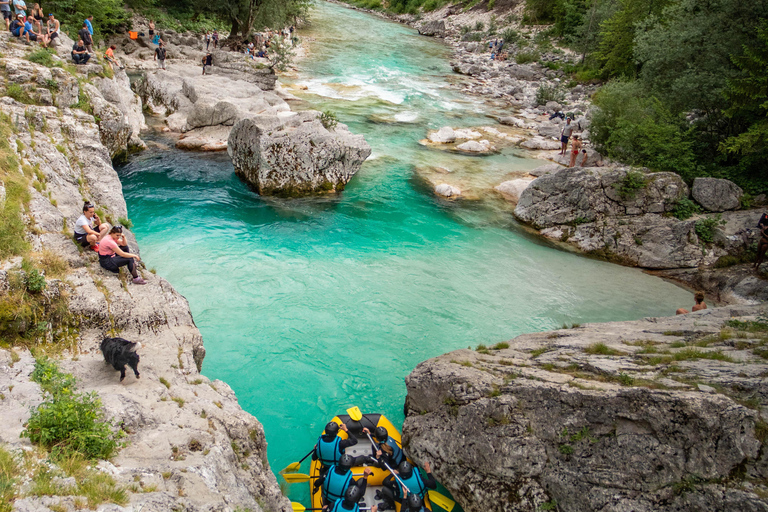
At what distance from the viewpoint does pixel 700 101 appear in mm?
Answer: 18172

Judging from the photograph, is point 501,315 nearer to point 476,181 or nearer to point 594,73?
point 476,181

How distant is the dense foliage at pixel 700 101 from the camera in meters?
15.6

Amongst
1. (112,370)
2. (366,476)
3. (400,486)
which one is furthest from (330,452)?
(112,370)

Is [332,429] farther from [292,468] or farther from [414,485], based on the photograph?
[414,485]

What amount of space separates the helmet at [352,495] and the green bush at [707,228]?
14.2 metres

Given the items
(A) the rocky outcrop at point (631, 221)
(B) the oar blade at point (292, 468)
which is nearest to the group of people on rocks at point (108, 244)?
(B) the oar blade at point (292, 468)

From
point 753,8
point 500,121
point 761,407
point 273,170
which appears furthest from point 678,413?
point 500,121

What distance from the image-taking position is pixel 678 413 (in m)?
6.32

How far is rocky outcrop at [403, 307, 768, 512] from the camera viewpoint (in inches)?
238

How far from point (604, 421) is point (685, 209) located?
40.5 feet

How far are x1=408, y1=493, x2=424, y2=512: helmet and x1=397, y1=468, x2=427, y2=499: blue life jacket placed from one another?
345 mm

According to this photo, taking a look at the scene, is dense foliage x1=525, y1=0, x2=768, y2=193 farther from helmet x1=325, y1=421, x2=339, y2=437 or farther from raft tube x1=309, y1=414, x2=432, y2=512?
helmet x1=325, y1=421, x2=339, y2=437

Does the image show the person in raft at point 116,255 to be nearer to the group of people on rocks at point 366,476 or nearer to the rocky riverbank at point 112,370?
the rocky riverbank at point 112,370

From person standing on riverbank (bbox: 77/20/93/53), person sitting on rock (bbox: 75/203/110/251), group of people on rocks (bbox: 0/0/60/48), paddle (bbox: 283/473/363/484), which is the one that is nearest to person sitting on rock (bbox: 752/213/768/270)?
paddle (bbox: 283/473/363/484)
